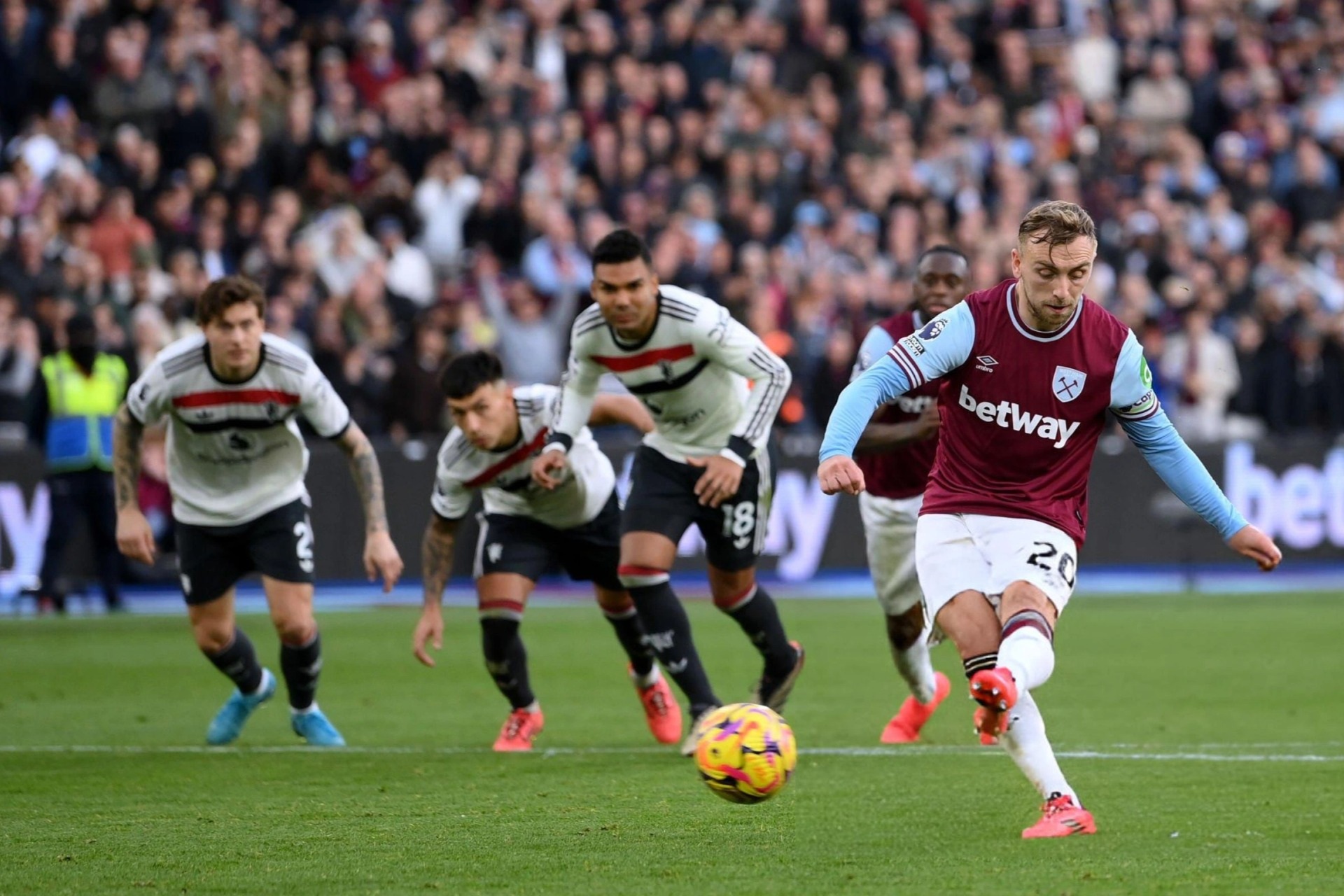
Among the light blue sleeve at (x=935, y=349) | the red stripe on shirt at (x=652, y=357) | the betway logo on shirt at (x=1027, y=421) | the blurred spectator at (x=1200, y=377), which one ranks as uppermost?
the light blue sleeve at (x=935, y=349)

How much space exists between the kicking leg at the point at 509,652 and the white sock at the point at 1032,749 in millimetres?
3525

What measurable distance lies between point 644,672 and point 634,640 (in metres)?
0.18

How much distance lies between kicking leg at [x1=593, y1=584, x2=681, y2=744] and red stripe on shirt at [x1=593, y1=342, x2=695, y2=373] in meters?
1.28

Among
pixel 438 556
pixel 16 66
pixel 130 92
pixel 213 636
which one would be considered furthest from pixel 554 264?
pixel 213 636

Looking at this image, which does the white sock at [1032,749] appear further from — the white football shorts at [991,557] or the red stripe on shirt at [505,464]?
the red stripe on shirt at [505,464]

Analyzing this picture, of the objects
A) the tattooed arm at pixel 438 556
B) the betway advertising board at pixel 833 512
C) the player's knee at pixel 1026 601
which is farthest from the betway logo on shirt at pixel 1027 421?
the betway advertising board at pixel 833 512

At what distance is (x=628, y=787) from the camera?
8.36 meters

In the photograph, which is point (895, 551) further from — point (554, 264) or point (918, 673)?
point (554, 264)

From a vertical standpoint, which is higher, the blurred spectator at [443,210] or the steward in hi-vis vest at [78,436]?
the blurred spectator at [443,210]

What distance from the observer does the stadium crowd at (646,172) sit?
19594 mm

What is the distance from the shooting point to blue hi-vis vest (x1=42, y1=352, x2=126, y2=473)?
1692cm

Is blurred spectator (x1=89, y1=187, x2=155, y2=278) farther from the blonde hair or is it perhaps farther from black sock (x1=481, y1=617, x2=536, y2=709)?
the blonde hair

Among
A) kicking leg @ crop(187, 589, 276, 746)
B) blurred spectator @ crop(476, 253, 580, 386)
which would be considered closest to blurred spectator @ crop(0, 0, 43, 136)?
blurred spectator @ crop(476, 253, 580, 386)

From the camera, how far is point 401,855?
6684 mm
